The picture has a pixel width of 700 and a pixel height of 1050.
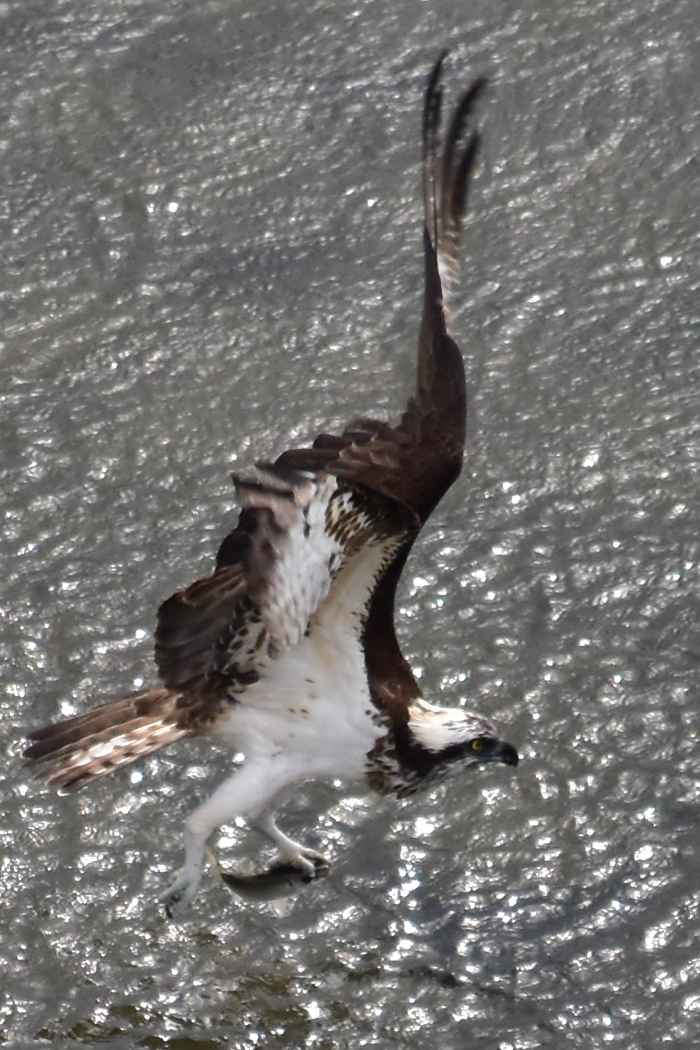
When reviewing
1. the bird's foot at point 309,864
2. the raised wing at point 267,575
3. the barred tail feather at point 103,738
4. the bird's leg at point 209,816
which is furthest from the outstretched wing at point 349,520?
the bird's foot at point 309,864

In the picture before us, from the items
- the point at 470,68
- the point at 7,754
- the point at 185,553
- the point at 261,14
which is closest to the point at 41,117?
the point at 261,14

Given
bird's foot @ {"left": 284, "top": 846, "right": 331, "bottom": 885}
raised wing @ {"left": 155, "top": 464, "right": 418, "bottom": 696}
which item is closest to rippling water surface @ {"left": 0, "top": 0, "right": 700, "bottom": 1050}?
bird's foot @ {"left": 284, "top": 846, "right": 331, "bottom": 885}

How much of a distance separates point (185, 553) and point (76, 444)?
63cm

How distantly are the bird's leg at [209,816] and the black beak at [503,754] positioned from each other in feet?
1.88

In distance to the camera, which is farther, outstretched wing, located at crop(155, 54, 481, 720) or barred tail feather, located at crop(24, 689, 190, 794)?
barred tail feather, located at crop(24, 689, 190, 794)

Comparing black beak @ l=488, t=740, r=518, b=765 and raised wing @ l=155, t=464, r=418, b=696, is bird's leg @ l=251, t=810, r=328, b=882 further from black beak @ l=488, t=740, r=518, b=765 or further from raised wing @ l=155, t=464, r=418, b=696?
black beak @ l=488, t=740, r=518, b=765

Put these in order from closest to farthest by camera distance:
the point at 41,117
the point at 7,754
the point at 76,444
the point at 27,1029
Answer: the point at 27,1029
the point at 7,754
the point at 76,444
the point at 41,117

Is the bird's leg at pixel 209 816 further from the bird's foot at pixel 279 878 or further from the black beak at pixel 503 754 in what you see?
the black beak at pixel 503 754

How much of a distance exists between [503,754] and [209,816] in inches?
31.1

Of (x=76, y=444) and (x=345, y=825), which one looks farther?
(x=76, y=444)

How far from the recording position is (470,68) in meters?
7.25

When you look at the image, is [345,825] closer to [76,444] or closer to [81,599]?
[81,599]

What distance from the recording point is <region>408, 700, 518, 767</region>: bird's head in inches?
186

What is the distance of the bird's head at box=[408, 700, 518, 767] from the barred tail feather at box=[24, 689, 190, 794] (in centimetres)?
64
